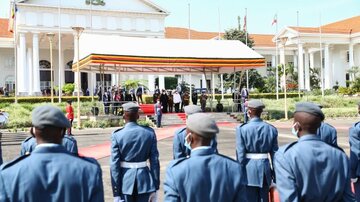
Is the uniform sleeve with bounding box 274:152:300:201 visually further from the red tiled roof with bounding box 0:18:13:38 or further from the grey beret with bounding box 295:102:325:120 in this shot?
the red tiled roof with bounding box 0:18:13:38

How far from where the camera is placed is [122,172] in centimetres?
563

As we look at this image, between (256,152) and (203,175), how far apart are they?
3.02 meters

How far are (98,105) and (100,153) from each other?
536 inches

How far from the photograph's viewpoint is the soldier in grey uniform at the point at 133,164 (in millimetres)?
5594

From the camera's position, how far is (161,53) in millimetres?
27938

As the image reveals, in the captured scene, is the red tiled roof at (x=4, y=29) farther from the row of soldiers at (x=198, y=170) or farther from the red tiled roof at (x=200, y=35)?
the row of soldiers at (x=198, y=170)

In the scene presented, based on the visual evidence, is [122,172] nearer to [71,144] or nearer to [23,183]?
[71,144]

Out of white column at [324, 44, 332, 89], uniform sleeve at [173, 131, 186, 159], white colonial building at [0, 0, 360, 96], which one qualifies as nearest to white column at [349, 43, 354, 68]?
white colonial building at [0, 0, 360, 96]

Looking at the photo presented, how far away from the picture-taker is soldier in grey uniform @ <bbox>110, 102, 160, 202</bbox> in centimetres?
559

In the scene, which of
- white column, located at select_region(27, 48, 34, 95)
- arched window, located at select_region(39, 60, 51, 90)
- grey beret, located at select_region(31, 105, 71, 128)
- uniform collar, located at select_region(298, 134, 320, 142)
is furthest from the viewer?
arched window, located at select_region(39, 60, 51, 90)

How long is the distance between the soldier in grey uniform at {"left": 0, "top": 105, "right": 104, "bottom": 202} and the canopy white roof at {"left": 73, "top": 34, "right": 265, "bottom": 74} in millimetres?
22000

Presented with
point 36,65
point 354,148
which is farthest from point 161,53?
point 36,65

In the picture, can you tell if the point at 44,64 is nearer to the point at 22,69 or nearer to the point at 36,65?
the point at 36,65

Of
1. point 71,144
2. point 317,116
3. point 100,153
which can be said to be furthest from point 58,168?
point 100,153
